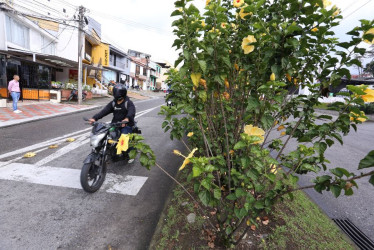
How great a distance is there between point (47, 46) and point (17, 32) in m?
3.26

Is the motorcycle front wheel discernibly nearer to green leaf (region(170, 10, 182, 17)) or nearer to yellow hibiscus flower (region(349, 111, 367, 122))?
green leaf (region(170, 10, 182, 17))

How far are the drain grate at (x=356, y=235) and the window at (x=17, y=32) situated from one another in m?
17.6

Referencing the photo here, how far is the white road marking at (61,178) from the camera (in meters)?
3.55

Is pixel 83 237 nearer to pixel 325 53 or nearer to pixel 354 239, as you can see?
pixel 325 53

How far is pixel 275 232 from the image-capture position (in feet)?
7.72

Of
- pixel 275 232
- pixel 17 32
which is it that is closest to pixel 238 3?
pixel 275 232

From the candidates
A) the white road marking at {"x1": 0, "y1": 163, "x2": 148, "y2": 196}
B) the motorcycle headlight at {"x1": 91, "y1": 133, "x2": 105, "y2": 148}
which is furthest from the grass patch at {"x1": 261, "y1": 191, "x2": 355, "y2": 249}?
the motorcycle headlight at {"x1": 91, "y1": 133, "x2": 105, "y2": 148}

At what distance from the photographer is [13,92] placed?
916 centimetres

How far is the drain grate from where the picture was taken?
262 centimetres

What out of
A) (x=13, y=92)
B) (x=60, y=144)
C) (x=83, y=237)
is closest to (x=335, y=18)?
(x=83, y=237)

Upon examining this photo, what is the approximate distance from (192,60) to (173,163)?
380cm

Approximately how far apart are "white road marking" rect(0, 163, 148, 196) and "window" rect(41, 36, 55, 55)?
16.2 metres

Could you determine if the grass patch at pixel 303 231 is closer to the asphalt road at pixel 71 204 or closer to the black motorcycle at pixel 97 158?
the asphalt road at pixel 71 204

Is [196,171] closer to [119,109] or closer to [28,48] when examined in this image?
[119,109]
